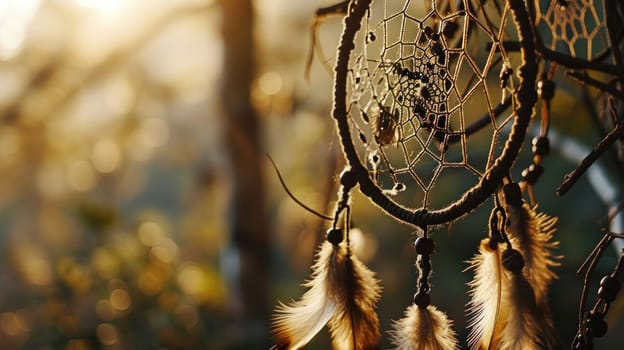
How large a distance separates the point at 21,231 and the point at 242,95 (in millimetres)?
2231

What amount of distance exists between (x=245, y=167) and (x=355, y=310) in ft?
7.55

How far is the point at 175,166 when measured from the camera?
536 cm

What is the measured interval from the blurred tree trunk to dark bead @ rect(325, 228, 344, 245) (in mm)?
2243

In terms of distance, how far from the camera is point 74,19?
11.0ft

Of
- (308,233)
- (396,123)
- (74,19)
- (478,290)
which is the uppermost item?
(74,19)

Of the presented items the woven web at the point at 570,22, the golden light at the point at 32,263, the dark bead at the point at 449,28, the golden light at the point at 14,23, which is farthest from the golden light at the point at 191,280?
the dark bead at the point at 449,28

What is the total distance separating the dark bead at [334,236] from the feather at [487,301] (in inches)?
3.8

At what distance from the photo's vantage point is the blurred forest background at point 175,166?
268 cm

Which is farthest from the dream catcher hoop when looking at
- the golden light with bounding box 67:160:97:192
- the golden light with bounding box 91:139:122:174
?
the golden light with bounding box 67:160:97:192

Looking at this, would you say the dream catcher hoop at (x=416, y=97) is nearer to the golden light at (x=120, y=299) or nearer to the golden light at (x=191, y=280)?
the golden light at (x=120, y=299)

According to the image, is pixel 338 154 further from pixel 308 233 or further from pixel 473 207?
pixel 308 233

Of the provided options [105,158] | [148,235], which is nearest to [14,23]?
[148,235]

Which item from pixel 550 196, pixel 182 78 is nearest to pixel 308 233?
pixel 550 196

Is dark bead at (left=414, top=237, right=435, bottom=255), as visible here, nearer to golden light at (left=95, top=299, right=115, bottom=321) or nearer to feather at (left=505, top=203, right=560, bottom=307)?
feather at (left=505, top=203, right=560, bottom=307)
